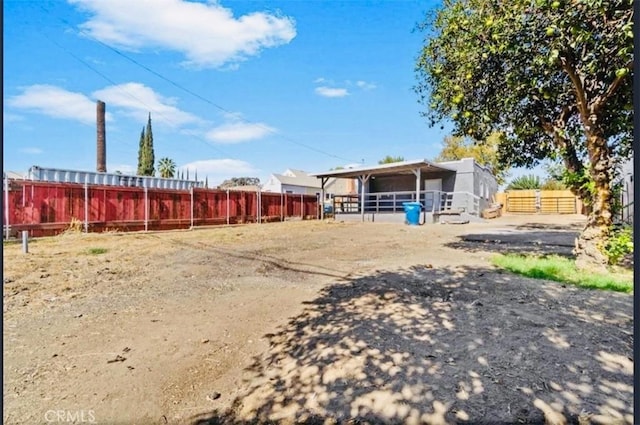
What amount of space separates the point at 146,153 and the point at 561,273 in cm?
3696

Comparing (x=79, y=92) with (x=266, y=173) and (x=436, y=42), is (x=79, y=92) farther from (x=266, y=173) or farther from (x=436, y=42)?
(x=266, y=173)

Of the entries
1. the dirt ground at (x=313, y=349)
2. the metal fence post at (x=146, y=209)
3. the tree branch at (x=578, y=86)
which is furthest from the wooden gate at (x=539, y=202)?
the dirt ground at (x=313, y=349)

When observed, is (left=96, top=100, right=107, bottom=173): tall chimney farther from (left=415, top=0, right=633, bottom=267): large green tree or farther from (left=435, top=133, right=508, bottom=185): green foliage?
(left=435, top=133, right=508, bottom=185): green foliage

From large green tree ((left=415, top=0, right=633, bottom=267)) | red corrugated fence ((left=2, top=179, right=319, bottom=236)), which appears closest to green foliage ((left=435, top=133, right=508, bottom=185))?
red corrugated fence ((left=2, top=179, right=319, bottom=236))

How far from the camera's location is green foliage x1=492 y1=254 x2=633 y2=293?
14.6 ft

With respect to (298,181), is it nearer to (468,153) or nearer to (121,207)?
(468,153)

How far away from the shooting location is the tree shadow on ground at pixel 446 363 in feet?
6.82

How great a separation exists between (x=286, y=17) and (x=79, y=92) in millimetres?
2546

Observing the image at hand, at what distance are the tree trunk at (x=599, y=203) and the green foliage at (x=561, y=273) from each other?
27 cm

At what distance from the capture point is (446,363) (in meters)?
2.57

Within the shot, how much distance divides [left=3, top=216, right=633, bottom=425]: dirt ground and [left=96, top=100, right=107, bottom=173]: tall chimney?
17580 mm

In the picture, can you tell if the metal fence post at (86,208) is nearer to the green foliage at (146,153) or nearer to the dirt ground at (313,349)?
the dirt ground at (313,349)

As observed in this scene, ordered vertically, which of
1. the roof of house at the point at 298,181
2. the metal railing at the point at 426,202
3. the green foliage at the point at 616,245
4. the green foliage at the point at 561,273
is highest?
the roof of house at the point at 298,181

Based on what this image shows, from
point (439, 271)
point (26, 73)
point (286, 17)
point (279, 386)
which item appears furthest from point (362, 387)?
point (439, 271)
